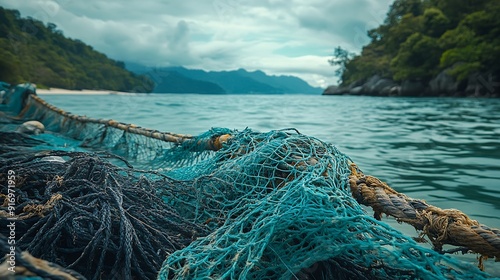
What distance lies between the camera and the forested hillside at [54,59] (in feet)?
203

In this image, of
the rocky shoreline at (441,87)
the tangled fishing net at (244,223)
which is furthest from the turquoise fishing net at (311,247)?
the rocky shoreline at (441,87)

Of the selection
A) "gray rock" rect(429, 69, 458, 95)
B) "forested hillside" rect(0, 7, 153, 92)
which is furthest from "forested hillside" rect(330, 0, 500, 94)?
"forested hillside" rect(0, 7, 153, 92)

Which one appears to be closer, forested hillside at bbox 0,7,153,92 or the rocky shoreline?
the rocky shoreline

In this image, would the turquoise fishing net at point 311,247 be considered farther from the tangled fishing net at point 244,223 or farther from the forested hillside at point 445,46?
the forested hillside at point 445,46

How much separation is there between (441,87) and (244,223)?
130 feet

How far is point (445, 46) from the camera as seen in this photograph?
38.7 m

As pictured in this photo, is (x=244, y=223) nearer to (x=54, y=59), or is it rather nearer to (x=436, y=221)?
(x=436, y=221)

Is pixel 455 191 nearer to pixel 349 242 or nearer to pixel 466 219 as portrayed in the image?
pixel 466 219

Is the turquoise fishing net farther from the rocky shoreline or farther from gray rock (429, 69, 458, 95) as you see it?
gray rock (429, 69, 458, 95)

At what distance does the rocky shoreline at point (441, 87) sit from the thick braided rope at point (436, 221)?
33701 millimetres

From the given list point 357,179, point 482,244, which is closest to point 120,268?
point 357,179

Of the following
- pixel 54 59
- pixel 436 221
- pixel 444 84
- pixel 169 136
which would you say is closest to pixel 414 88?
pixel 444 84

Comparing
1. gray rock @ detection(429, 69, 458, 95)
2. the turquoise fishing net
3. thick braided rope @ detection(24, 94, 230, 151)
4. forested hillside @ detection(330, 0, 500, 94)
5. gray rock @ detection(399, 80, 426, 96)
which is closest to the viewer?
the turquoise fishing net

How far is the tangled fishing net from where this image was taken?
136cm
